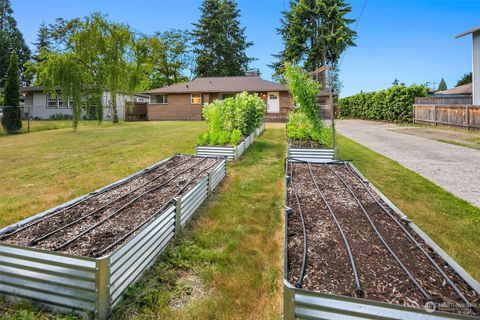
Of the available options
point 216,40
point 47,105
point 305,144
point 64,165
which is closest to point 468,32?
point 305,144

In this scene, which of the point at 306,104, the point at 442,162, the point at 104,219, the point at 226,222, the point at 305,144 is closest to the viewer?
the point at 104,219

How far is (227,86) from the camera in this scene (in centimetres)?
2633

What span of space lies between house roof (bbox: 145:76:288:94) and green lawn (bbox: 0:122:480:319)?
1703 centimetres

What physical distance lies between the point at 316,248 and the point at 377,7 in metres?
12.4

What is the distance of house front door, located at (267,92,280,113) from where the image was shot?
2544 cm

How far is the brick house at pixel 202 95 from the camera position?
25328mm

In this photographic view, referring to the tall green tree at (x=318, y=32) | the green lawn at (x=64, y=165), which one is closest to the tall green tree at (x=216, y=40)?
the tall green tree at (x=318, y=32)

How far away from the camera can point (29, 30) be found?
145 ft

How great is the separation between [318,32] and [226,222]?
32513mm

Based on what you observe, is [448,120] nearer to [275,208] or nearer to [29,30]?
[275,208]

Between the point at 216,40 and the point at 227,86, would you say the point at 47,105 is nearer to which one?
the point at 227,86

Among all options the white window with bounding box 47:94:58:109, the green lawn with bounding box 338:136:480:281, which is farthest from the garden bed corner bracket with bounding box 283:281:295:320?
the white window with bounding box 47:94:58:109

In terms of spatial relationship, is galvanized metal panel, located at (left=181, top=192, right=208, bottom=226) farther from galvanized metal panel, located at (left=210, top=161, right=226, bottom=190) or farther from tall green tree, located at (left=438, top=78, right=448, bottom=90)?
tall green tree, located at (left=438, top=78, right=448, bottom=90)

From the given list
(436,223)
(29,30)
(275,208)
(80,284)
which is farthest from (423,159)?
(29,30)
